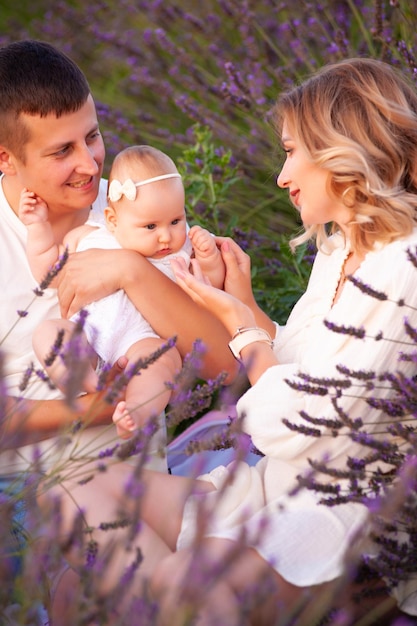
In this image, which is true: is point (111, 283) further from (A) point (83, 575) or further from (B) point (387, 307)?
(A) point (83, 575)

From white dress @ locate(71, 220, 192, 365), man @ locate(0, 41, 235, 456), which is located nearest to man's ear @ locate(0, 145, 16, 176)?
man @ locate(0, 41, 235, 456)

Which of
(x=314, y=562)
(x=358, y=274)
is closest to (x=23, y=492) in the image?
(x=314, y=562)

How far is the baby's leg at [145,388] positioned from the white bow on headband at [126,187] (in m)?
0.40

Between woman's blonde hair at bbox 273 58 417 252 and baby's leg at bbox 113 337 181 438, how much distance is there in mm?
574

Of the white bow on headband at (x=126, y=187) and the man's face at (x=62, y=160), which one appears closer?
the white bow on headband at (x=126, y=187)

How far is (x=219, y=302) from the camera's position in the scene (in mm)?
2436

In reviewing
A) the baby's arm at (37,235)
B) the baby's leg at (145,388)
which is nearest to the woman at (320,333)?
the baby's leg at (145,388)

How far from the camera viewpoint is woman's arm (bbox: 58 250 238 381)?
2660 millimetres

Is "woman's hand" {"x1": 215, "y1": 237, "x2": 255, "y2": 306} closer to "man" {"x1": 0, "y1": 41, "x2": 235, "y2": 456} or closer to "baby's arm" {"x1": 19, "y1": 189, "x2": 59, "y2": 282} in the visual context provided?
"man" {"x1": 0, "y1": 41, "x2": 235, "y2": 456}

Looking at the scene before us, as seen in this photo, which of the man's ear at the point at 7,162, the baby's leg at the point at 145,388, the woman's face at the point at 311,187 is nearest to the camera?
the baby's leg at the point at 145,388

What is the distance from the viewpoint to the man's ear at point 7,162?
287 centimetres

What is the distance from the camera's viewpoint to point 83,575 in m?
1.37

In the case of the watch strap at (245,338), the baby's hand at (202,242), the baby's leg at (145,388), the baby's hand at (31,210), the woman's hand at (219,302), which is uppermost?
the baby's hand at (31,210)

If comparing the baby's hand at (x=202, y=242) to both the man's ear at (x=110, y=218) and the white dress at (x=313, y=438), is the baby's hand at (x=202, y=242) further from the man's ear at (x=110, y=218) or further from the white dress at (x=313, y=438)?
the white dress at (x=313, y=438)
